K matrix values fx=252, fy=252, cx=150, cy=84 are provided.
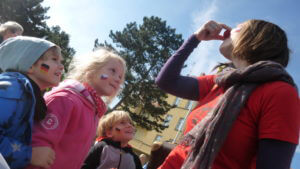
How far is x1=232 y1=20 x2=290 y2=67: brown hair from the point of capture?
154 cm

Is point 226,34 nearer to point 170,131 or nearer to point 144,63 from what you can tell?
point 144,63

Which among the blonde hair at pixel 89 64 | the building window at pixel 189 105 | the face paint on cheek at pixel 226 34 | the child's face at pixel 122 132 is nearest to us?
the face paint on cheek at pixel 226 34

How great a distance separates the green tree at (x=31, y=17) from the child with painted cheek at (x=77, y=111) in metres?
23.6

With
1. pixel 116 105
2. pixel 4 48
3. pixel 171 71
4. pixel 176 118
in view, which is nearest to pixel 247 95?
pixel 171 71

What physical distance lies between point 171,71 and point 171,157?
670 millimetres

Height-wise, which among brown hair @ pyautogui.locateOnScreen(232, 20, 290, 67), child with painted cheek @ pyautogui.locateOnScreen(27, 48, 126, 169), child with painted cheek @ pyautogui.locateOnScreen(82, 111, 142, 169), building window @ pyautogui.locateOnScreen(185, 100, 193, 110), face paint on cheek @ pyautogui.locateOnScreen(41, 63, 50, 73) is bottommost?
building window @ pyautogui.locateOnScreen(185, 100, 193, 110)

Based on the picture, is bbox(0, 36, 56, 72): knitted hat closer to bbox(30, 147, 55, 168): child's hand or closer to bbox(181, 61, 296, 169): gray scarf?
bbox(30, 147, 55, 168): child's hand

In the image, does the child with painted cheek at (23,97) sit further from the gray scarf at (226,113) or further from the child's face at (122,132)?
the child's face at (122,132)

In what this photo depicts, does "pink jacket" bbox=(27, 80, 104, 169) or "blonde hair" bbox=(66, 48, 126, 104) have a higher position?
"blonde hair" bbox=(66, 48, 126, 104)

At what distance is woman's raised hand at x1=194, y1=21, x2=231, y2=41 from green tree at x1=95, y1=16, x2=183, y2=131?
63.9ft

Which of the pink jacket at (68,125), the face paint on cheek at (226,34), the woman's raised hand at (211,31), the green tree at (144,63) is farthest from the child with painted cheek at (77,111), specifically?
the green tree at (144,63)

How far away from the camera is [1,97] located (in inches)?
55.7

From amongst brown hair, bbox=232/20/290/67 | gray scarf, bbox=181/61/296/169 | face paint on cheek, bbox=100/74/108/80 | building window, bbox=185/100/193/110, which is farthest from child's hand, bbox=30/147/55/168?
building window, bbox=185/100/193/110

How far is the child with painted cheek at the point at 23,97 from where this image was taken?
4.53 ft
